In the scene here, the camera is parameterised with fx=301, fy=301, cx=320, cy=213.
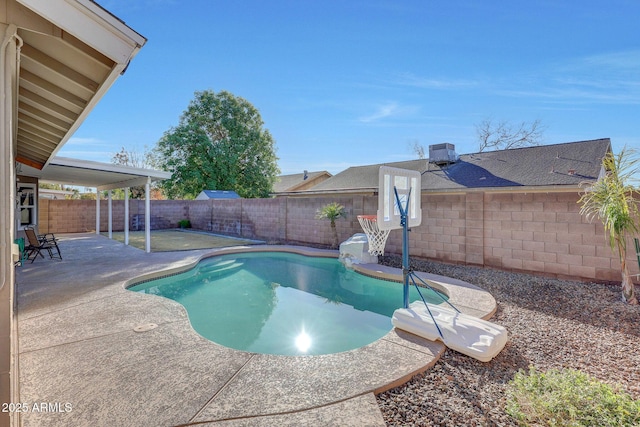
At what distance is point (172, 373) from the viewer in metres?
2.79

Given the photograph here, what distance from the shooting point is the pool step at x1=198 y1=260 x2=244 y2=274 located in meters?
8.28

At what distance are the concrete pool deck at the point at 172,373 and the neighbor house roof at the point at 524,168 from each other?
7.24 meters

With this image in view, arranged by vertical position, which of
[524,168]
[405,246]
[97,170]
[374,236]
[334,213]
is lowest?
[374,236]

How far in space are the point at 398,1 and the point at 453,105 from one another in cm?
810

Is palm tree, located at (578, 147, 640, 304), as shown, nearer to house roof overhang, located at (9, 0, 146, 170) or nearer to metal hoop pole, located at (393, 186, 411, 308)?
metal hoop pole, located at (393, 186, 411, 308)

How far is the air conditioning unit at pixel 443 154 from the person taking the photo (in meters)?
13.1

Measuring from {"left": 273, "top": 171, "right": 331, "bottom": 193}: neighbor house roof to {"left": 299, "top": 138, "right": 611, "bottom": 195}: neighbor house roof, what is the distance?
39.4 feet

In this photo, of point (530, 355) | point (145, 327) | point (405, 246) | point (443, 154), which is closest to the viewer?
point (530, 355)

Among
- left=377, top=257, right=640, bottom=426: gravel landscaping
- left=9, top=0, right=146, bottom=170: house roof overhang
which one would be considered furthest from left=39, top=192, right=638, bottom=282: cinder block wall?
left=9, top=0, right=146, bottom=170: house roof overhang

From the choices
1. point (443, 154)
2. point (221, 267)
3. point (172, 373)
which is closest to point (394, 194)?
point (172, 373)

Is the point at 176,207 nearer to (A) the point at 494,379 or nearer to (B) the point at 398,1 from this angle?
(B) the point at 398,1

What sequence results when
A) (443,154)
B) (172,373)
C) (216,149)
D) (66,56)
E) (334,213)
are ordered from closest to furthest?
(66,56) < (172,373) < (334,213) < (443,154) < (216,149)

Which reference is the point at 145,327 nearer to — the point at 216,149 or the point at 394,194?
the point at 394,194

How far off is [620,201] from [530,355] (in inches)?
130
